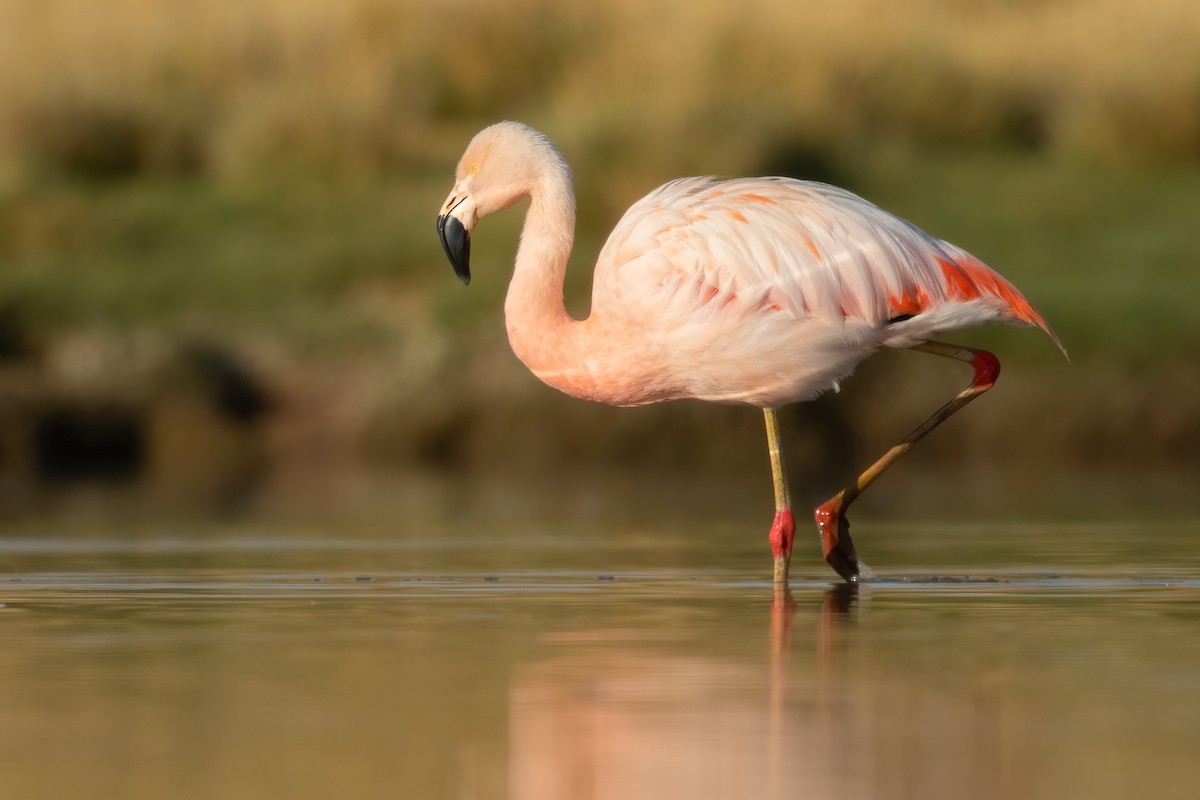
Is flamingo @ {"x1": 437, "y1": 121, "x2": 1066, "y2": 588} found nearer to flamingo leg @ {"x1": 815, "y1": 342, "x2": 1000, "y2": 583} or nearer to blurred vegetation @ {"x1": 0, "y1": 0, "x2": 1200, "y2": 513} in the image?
flamingo leg @ {"x1": 815, "y1": 342, "x2": 1000, "y2": 583}

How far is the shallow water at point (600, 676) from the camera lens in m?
3.69

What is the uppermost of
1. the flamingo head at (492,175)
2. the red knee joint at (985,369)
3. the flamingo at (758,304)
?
the flamingo head at (492,175)

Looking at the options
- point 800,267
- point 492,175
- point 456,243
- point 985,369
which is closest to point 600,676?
point 800,267

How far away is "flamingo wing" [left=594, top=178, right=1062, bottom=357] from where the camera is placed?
707 centimetres

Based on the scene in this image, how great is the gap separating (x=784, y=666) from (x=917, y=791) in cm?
137

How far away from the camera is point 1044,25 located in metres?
19.0

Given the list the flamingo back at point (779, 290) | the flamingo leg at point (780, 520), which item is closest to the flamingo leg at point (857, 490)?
the flamingo leg at point (780, 520)

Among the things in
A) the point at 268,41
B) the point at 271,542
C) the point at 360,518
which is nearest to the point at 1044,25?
the point at 268,41

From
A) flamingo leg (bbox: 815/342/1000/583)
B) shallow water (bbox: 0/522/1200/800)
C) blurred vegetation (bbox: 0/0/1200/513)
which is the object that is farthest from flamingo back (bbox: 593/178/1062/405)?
blurred vegetation (bbox: 0/0/1200/513)

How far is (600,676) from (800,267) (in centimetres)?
262

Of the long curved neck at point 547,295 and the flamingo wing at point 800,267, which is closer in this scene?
the flamingo wing at point 800,267

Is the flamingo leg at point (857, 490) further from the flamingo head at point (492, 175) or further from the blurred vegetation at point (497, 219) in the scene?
the blurred vegetation at point (497, 219)

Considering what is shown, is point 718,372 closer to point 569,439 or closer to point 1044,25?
point 569,439

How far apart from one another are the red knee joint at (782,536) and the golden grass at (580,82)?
7870mm
